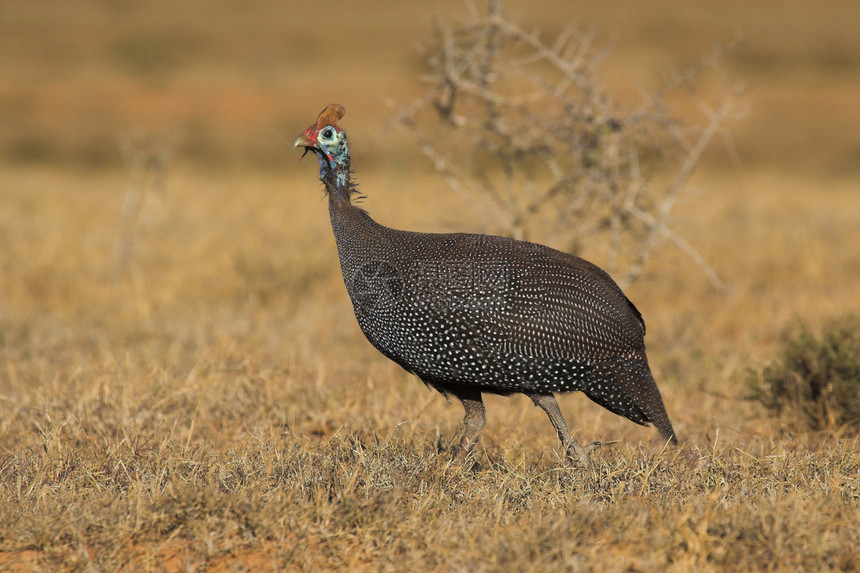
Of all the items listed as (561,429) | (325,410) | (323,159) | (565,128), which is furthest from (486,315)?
(565,128)

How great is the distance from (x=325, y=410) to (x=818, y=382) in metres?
2.49

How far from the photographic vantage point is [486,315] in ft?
11.5

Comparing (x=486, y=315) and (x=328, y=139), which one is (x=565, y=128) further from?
(x=486, y=315)

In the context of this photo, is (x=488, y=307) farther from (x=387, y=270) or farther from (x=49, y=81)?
(x=49, y=81)

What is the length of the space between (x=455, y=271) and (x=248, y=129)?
1906cm

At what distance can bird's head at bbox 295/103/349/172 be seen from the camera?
3.80 metres

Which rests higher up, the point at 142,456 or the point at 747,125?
the point at 747,125

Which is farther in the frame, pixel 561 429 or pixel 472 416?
pixel 472 416

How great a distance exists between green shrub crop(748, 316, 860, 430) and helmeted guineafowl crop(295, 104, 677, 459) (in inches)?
51.3

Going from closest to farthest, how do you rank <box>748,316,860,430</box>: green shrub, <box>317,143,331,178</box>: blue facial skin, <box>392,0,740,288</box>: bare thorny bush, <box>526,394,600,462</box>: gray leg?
1. <box>526,394,600,462</box>: gray leg
2. <box>317,143,331,178</box>: blue facial skin
3. <box>748,316,860,430</box>: green shrub
4. <box>392,0,740,288</box>: bare thorny bush

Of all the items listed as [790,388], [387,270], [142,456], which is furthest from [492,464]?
[790,388]

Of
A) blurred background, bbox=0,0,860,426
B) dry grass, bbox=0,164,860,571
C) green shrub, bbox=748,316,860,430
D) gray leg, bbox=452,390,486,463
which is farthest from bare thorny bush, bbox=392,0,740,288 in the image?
gray leg, bbox=452,390,486,463

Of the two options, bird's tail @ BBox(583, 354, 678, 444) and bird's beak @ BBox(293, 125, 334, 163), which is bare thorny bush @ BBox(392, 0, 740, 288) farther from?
bird's tail @ BBox(583, 354, 678, 444)

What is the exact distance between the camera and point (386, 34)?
34.7m
